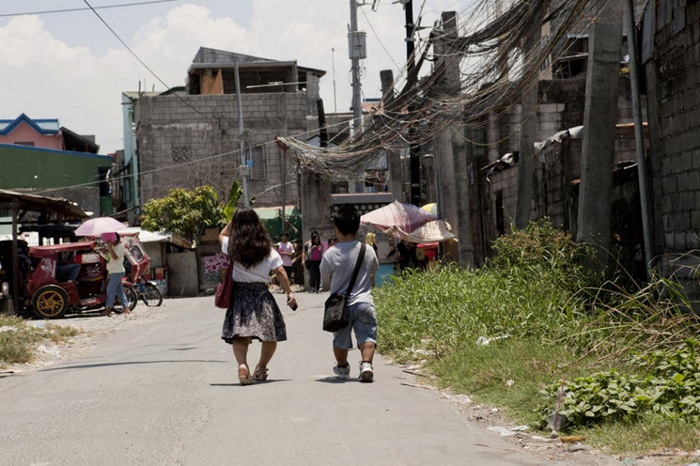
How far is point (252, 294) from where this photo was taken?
30.4ft

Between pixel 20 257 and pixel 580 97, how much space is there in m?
14.7

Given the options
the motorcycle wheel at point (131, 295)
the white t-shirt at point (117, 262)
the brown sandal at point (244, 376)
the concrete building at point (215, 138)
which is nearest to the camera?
the brown sandal at point (244, 376)

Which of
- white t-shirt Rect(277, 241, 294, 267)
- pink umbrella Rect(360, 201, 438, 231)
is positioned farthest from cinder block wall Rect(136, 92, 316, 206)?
pink umbrella Rect(360, 201, 438, 231)

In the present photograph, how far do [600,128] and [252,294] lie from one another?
5.63 m

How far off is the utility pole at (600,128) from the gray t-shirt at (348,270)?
437 centimetres

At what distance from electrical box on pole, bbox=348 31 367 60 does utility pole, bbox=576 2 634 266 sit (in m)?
18.2

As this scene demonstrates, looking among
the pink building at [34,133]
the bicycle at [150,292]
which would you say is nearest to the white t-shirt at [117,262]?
the bicycle at [150,292]

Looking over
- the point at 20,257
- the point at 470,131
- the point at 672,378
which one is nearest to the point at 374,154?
the point at 470,131

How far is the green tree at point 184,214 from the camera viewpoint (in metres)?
36.7

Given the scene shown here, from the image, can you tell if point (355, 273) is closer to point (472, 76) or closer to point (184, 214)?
point (472, 76)

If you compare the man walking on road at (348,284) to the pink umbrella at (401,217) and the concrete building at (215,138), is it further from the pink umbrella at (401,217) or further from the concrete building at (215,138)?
the concrete building at (215,138)

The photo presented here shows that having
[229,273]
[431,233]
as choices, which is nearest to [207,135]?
[431,233]

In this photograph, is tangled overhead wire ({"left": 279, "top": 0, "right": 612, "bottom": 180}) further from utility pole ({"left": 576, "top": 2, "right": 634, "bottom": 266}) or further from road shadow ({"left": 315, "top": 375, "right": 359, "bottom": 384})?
road shadow ({"left": 315, "top": 375, "right": 359, "bottom": 384})

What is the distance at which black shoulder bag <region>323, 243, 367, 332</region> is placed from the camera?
9016 millimetres
